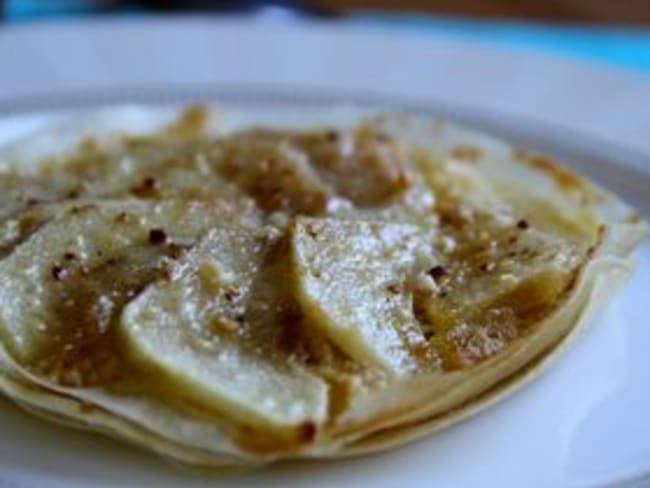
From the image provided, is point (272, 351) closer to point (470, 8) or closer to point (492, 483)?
point (492, 483)

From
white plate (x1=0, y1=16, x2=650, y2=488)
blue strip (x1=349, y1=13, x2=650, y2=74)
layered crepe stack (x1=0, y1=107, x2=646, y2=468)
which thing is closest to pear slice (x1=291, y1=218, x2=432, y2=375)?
layered crepe stack (x1=0, y1=107, x2=646, y2=468)

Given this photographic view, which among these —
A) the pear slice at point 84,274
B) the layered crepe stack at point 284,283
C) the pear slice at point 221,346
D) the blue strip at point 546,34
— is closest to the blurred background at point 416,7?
the blue strip at point 546,34

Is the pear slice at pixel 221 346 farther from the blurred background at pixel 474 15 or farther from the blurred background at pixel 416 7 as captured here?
the blurred background at pixel 416 7

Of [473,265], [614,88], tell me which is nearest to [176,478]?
[473,265]

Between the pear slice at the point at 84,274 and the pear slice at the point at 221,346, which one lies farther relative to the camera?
the pear slice at the point at 84,274

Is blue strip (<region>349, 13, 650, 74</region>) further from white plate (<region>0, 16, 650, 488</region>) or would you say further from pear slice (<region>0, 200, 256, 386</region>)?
pear slice (<region>0, 200, 256, 386</region>)

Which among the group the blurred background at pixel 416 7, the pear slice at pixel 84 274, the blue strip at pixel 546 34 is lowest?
the blurred background at pixel 416 7

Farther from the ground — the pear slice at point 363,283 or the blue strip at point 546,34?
the pear slice at point 363,283
